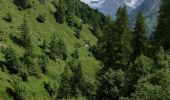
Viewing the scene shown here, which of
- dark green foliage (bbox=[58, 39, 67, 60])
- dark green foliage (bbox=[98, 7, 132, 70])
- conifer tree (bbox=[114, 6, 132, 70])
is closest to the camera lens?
conifer tree (bbox=[114, 6, 132, 70])

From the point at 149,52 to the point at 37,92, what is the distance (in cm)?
7301

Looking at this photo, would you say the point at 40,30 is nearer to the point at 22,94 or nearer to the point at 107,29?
the point at 22,94

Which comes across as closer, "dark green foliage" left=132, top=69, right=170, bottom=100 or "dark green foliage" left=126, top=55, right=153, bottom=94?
"dark green foliage" left=132, top=69, right=170, bottom=100

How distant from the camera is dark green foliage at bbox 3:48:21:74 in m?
139

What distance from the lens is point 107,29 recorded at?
84688 millimetres

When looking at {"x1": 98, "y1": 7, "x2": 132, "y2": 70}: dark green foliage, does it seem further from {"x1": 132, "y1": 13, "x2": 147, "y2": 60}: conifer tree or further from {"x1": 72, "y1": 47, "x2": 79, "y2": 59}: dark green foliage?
{"x1": 72, "y1": 47, "x2": 79, "y2": 59}: dark green foliage

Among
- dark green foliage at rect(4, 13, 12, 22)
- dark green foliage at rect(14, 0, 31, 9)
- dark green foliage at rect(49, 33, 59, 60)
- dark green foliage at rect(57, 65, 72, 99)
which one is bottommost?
dark green foliage at rect(57, 65, 72, 99)

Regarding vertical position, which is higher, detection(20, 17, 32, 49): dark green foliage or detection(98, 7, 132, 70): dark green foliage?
detection(20, 17, 32, 49): dark green foliage

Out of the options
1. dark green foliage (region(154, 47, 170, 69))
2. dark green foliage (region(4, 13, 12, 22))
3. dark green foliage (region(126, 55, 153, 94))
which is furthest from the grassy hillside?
dark green foliage (region(154, 47, 170, 69))

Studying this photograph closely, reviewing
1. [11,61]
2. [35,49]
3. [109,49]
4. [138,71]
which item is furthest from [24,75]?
[138,71]

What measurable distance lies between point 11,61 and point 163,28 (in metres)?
75.6

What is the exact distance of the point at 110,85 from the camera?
6006 centimetres

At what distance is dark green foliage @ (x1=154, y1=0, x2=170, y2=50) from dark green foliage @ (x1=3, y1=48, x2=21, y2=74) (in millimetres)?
73244

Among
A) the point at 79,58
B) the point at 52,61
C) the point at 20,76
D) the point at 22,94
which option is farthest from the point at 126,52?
the point at 79,58
